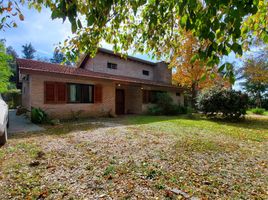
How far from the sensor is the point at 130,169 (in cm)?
371

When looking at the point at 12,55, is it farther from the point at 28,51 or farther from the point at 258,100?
the point at 258,100

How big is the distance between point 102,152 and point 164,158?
63.5 inches

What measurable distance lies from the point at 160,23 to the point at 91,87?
10181 millimetres

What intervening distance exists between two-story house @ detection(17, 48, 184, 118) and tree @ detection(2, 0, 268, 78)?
108 inches

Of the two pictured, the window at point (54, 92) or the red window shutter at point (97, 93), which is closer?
the window at point (54, 92)

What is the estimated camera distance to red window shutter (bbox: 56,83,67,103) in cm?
1082

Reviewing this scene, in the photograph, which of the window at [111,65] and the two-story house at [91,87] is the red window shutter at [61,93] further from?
the window at [111,65]

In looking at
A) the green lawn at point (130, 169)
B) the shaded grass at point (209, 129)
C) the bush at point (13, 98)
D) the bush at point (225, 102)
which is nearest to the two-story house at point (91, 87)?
the green lawn at point (130, 169)

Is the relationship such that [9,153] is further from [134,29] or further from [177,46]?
[177,46]

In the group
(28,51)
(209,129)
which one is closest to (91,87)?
(209,129)

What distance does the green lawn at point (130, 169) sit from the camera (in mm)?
2895

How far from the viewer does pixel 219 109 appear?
12.4 metres

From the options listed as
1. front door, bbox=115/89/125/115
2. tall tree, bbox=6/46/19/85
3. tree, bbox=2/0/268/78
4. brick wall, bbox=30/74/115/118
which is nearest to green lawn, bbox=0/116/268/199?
tree, bbox=2/0/268/78

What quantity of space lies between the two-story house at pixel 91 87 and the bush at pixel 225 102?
481 cm
